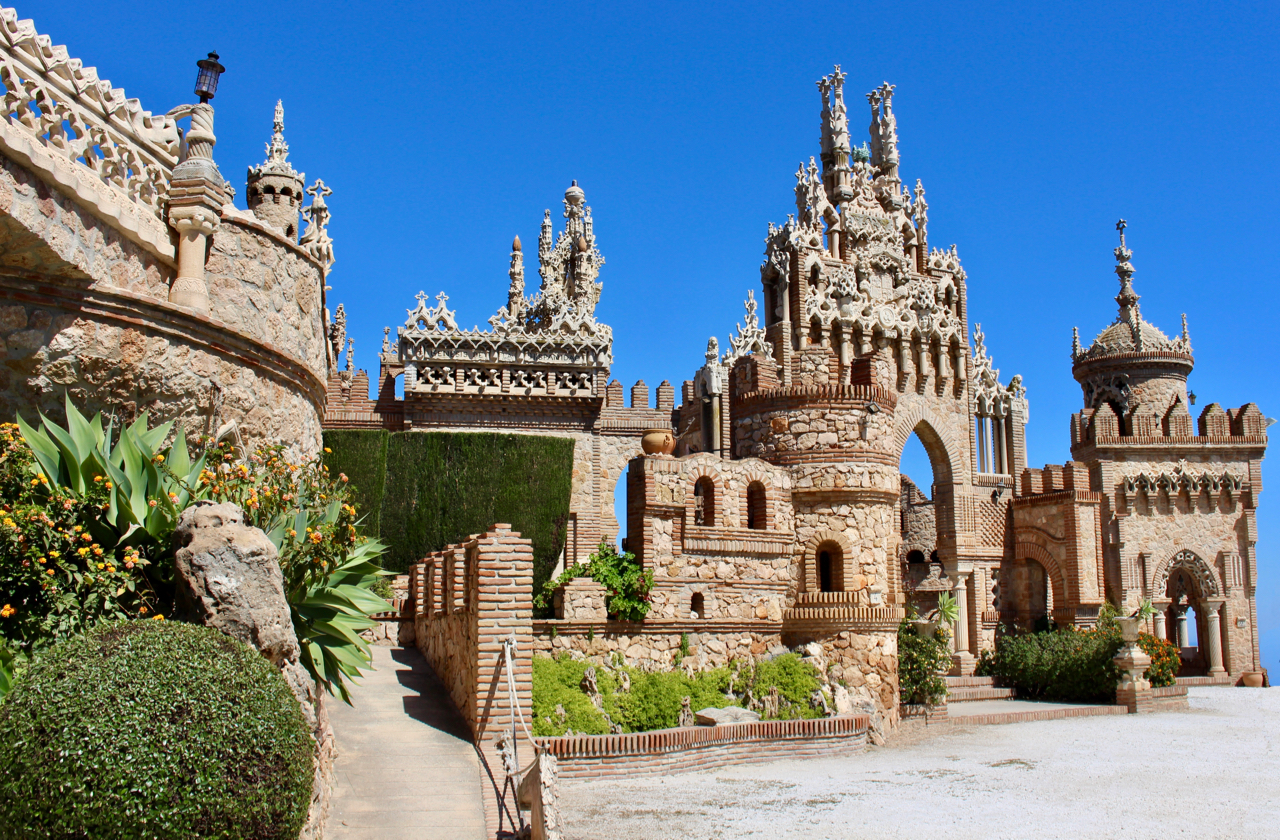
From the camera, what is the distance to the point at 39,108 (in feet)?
26.3

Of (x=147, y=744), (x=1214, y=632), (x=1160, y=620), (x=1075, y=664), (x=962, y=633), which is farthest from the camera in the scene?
(x=1214, y=632)

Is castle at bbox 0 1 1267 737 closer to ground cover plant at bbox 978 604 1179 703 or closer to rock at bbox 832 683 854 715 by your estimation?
rock at bbox 832 683 854 715

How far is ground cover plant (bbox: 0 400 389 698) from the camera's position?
279 inches

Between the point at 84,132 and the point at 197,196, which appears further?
the point at 197,196

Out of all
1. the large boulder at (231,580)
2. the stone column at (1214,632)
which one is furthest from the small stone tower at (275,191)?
the stone column at (1214,632)

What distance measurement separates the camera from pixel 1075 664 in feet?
84.0

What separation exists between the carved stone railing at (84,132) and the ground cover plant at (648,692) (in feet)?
28.1

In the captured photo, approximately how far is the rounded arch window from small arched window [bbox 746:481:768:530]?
1248mm

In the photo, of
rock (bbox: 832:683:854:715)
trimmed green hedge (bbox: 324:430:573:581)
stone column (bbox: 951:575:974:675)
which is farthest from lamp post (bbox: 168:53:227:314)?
stone column (bbox: 951:575:974:675)

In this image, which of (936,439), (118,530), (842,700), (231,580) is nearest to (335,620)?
(118,530)

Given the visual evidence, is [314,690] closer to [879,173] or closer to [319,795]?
[319,795]

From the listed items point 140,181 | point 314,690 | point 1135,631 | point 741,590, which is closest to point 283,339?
Answer: point 140,181

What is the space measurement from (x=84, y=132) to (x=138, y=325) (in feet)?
5.27

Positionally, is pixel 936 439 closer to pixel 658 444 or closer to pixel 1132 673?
pixel 1132 673
